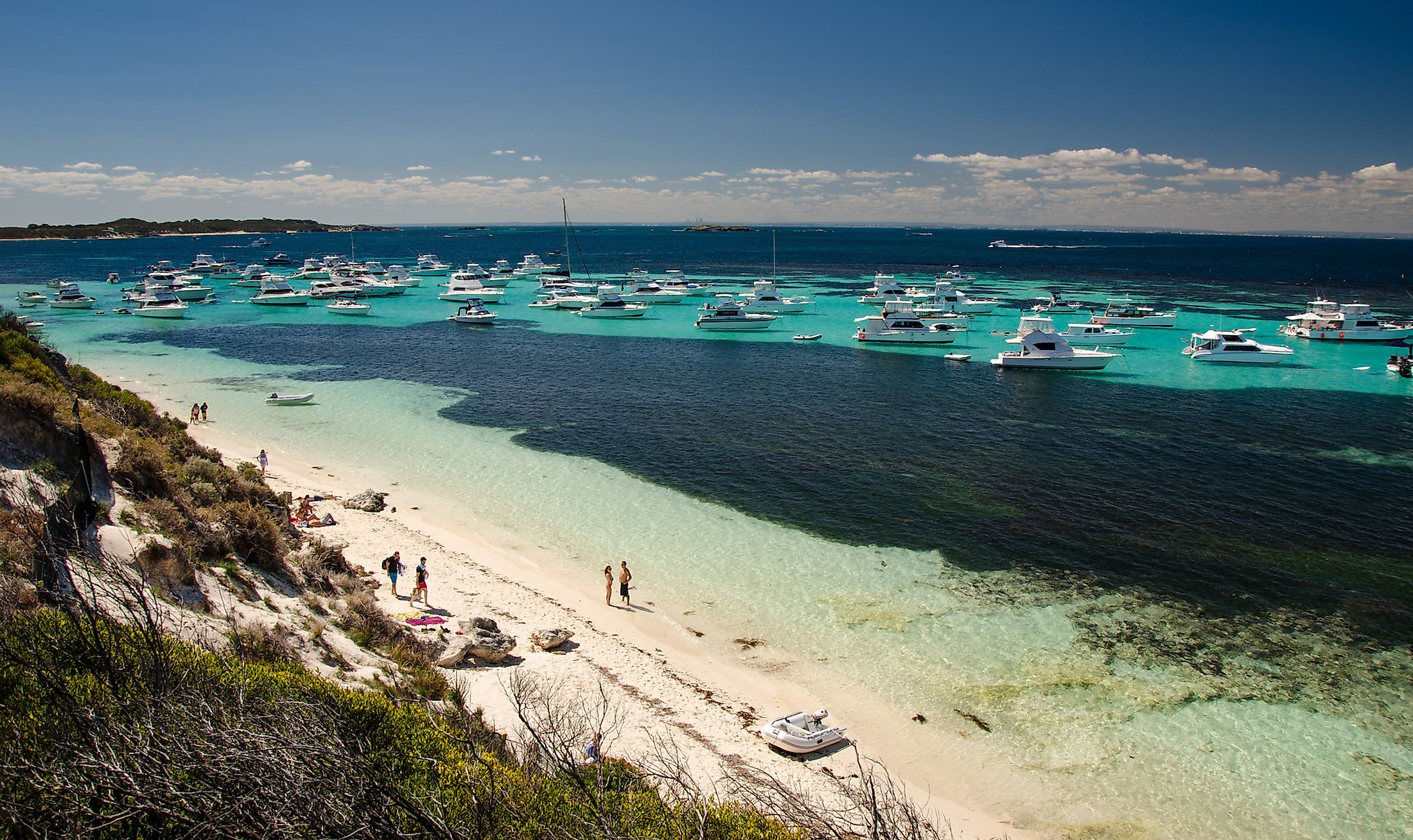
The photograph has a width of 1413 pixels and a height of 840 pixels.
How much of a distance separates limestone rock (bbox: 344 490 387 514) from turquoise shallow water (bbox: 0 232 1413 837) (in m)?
2.37

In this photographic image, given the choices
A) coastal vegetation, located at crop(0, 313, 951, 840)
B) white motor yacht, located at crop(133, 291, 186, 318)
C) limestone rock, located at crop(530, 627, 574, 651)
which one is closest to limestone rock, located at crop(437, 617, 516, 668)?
limestone rock, located at crop(530, 627, 574, 651)

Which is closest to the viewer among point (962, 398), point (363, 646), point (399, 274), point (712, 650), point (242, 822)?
point (242, 822)

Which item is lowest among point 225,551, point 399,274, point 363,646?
point 363,646

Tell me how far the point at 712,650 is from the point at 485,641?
197 inches

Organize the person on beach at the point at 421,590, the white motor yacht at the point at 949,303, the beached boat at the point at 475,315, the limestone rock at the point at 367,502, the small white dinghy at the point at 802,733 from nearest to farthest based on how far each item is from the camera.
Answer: the small white dinghy at the point at 802,733
the person on beach at the point at 421,590
the limestone rock at the point at 367,502
the beached boat at the point at 475,315
the white motor yacht at the point at 949,303

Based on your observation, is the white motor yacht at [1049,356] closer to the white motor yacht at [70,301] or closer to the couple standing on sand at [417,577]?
the couple standing on sand at [417,577]

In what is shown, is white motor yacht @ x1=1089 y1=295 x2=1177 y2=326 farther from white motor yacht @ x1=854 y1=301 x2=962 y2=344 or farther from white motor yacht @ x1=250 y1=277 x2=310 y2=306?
white motor yacht @ x1=250 y1=277 x2=310 y2=306

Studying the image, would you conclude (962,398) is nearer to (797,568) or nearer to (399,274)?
(797,568)

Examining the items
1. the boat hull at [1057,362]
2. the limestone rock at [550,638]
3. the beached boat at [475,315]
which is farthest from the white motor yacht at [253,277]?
the limestone rock at [550,638]

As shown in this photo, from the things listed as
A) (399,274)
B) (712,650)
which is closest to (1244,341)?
(712,650)

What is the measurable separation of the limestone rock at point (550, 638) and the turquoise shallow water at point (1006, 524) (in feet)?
10.4

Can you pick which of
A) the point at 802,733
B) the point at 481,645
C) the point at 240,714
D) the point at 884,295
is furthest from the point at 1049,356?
the point at 240,714

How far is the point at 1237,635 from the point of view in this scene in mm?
17656

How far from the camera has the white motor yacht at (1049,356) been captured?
48.4m
